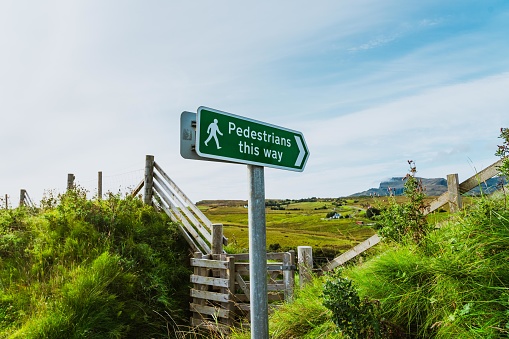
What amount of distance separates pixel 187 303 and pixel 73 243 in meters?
3.04

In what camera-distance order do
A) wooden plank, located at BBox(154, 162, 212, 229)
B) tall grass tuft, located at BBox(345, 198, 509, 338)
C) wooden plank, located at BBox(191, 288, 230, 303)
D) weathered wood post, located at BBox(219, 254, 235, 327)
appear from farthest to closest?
wooden plank, located at BBox(154, 162, 212, 229) → wooden plank, located at BBox(191, 288, 230, 303) → weathered wood post, located at BBox(219, 254, 235, 327) → tall grass tuft, located at BBox(345, 198, 509, 338)

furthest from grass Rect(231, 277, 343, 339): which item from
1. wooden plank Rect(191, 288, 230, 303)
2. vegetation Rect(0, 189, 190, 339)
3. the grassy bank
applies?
wooden plank Rect(191, 288, 230, 303)

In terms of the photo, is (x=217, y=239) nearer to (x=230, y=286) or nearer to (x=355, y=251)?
(x=230, y=286)

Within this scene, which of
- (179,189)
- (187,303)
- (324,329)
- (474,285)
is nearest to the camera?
(474,285)

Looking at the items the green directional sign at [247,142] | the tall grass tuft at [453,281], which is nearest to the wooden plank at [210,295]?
the tall grass tuft at [453,281]

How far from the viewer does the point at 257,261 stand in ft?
9.74

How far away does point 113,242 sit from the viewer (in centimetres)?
988

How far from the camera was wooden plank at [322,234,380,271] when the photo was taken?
690 cm

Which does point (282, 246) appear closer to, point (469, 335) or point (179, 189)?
point (179, 189)

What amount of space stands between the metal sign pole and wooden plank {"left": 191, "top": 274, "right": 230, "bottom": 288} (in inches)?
237

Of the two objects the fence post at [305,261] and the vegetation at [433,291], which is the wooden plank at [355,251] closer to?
the fence post at [305,261]

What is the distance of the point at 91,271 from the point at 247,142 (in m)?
6.37

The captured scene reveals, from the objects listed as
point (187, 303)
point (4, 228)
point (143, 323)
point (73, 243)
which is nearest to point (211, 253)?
point (187, 303)

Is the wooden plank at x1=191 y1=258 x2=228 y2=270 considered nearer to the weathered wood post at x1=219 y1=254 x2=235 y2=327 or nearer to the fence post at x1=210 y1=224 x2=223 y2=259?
the weathered wood post at x1=219 y1=254 x2=235 y2=327
